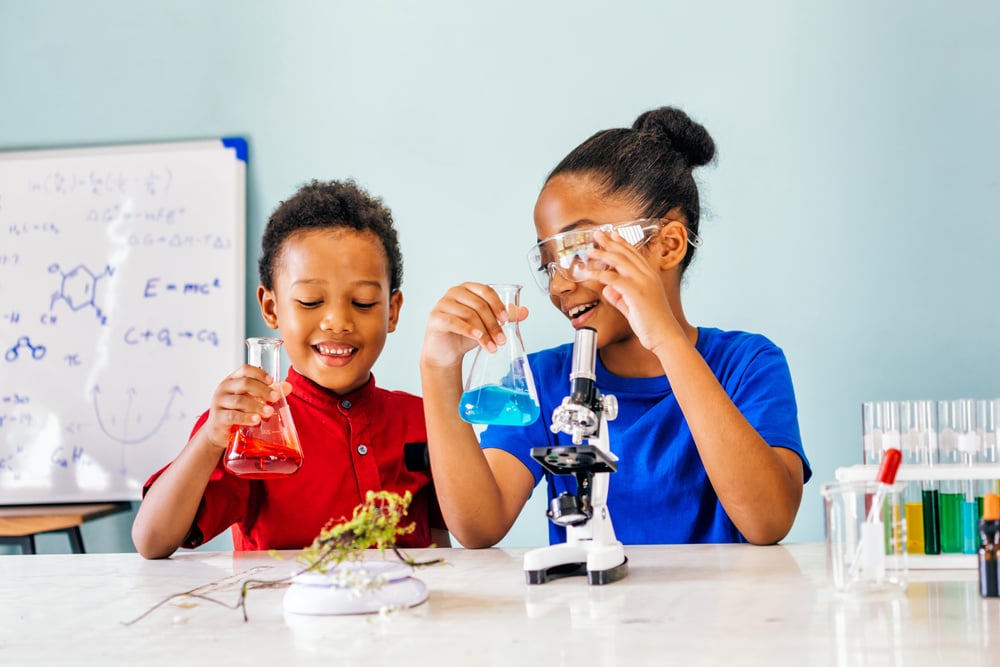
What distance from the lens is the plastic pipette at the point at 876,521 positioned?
947mm

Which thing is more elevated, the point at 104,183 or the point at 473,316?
the point at 104,183

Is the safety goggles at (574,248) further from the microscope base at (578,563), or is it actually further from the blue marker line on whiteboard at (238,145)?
the blue marker line on whiteboard at (238,145)

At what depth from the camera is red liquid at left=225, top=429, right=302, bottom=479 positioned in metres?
1.32

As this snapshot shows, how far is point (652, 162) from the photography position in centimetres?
161

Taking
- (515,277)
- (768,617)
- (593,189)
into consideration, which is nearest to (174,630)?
(768,617)

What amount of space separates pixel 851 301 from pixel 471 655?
182 centimetres

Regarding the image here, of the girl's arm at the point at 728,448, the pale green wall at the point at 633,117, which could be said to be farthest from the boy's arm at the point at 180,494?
the pale green wall at the point at 633,117

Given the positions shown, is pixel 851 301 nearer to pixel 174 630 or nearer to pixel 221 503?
pixel 221 503

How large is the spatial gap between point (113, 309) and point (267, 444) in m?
1.56

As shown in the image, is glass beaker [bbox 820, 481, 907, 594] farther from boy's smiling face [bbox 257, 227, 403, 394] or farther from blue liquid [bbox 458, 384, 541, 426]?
boy's smiling face [bbox 257, 227, 403, 394]

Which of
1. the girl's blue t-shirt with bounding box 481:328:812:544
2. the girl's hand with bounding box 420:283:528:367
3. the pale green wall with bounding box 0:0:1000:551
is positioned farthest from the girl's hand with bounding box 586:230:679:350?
the pale green wall with bounding box 0:0:1000:551

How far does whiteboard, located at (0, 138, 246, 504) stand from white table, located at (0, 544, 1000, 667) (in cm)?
151

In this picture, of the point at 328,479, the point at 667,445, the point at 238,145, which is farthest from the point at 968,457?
the point at 238,145

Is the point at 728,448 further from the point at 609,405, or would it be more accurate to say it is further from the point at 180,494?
the point at 180,494
